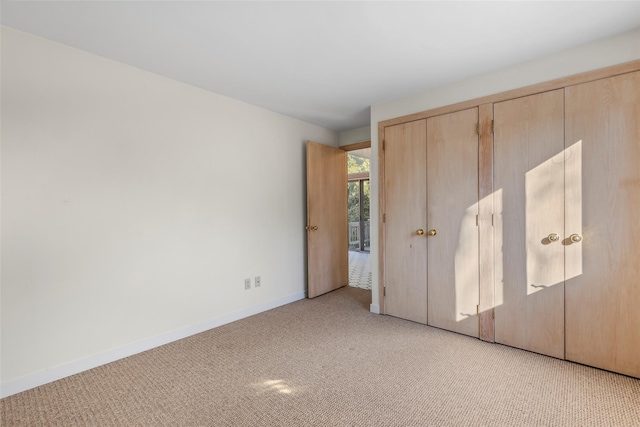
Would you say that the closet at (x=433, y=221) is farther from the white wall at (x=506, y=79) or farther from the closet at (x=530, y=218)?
the white wall at (x=506, y=79)

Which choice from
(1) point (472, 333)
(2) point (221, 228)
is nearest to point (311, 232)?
(2) point (221, 228)

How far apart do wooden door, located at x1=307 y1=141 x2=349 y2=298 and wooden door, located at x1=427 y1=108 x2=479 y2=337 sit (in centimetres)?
153

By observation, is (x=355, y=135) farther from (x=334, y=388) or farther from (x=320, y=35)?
(x=334, y=388)

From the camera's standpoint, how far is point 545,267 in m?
2.28

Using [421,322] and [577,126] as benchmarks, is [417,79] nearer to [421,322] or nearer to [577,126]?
[577,126]

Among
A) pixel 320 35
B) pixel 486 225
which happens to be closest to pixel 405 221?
pixel 486 225

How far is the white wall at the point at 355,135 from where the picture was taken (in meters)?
4.20

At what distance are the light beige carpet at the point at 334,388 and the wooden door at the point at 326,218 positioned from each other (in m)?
1.37

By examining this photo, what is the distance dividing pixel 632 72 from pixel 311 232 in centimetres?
315

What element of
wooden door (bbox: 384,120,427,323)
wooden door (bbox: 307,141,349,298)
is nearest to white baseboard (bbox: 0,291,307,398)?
wooden door (bbox: 307,141,349,298)

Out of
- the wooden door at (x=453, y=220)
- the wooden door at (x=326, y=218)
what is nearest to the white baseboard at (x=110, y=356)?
the wooden door at (x=326, y=218)

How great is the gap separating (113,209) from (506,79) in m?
3.38

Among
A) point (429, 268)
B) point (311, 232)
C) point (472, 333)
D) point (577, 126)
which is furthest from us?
point (311, 232)

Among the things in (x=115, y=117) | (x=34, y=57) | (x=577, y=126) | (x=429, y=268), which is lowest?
(x=429, y=268)
